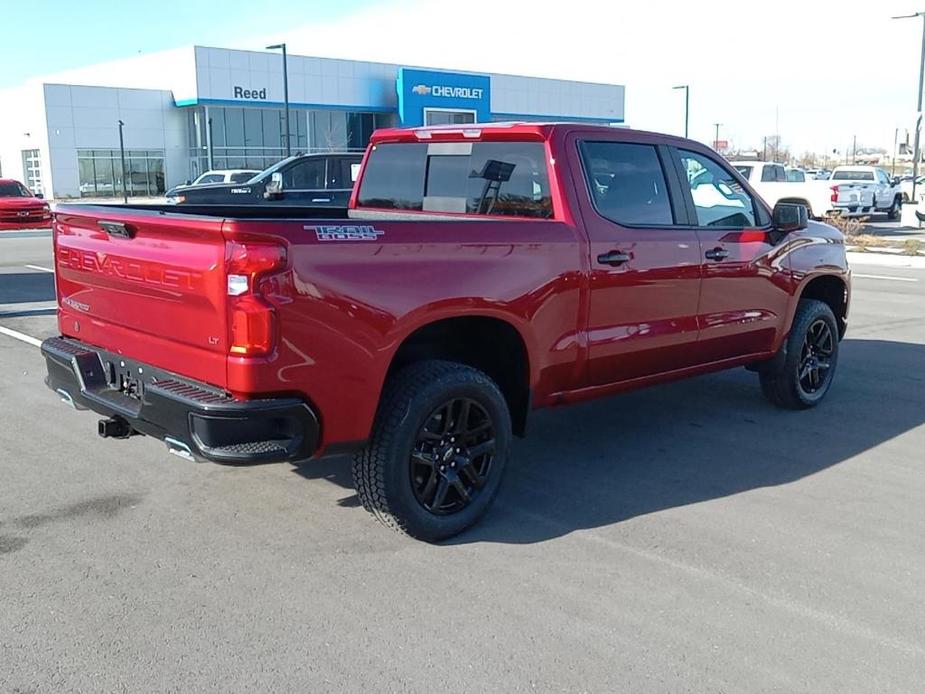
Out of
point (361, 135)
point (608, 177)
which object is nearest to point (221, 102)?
point (361, 135)

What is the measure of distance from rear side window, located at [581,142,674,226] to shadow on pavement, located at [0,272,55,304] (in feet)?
32.0

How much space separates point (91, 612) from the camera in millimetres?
3688

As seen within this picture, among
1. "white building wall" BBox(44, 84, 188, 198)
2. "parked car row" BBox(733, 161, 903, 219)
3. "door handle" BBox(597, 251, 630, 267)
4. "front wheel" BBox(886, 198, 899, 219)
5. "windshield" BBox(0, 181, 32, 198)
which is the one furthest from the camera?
"white building wall" BBox(44, 84, 188, 198)

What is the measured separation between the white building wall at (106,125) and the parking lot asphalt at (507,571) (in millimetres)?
46312

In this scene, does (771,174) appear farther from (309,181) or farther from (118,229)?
(118,229)

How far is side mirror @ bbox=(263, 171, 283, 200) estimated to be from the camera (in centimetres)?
1741

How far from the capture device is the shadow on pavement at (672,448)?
4.89m

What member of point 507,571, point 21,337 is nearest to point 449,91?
point 21,337

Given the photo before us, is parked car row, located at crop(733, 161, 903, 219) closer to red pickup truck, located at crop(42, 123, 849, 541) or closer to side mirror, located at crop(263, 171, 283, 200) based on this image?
side mirror, located at crop(263, 171, 283, 200)

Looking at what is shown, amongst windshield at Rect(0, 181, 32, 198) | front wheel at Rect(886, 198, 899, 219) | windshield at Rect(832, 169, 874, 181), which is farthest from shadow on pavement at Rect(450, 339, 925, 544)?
front wheel at Rect(886, 198, 899, 219)

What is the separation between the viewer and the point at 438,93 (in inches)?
2221

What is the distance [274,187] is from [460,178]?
1277 cm

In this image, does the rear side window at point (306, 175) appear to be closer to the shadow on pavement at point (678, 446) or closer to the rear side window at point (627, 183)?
the shadow on pavement at point (678, 446)

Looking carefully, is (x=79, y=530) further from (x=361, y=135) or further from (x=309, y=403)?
(x=361, y=135)
